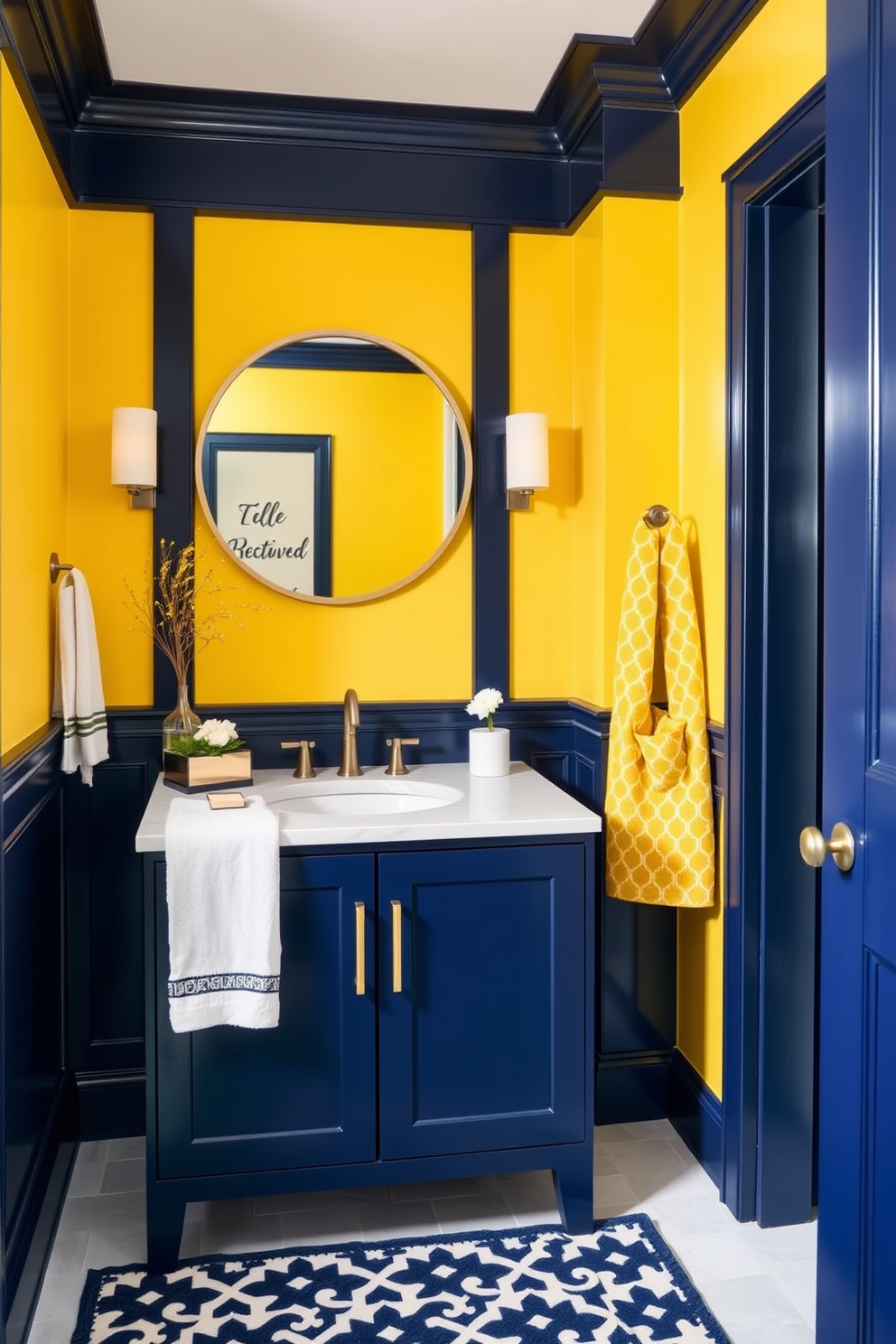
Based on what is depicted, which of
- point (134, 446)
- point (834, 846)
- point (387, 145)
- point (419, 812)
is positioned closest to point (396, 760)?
point (419, 812)

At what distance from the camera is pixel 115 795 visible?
2.63 metres

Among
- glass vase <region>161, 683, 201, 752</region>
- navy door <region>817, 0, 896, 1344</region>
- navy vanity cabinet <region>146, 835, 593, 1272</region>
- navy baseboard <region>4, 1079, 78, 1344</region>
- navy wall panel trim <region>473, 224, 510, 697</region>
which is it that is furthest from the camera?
navy wall panel trim <region>473, 224, 510, 697</region>

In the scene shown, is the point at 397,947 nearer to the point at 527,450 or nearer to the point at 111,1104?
the point at 111,1104

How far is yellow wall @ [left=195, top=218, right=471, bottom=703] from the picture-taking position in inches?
105

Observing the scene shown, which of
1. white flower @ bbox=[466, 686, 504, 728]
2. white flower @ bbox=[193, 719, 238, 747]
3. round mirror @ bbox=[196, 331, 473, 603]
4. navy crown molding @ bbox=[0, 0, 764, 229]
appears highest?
navy crown molding @ bbox=[0, 0, 764, 229]

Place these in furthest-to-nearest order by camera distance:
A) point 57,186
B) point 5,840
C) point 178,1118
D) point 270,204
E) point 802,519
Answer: point 270,204 < point 57,186 < point 802,519 < point 178,1118 < point 5,840

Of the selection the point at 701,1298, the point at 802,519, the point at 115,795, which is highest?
the point at 802,519

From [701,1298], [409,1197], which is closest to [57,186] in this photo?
[409,1197]

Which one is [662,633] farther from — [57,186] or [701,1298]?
[57,186]

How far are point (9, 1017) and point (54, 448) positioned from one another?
4.10ft

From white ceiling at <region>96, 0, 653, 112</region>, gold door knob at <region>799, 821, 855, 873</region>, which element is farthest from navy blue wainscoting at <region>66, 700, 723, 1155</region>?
white ceiling at <region>96, 0, 653, 112</region>

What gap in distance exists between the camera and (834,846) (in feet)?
4.57

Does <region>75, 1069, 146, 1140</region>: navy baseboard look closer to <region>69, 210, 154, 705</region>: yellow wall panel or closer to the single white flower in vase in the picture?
<region>69, 210, 154, 705</region>: yellow wall panel

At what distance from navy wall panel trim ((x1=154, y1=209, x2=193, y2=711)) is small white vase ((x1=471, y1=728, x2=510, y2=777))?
75cm
